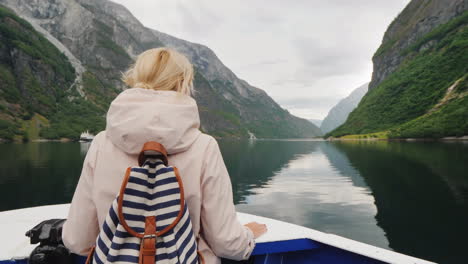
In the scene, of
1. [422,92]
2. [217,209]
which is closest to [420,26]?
[422,92]

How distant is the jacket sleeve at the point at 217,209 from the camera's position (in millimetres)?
2240

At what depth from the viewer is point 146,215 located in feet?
6.38

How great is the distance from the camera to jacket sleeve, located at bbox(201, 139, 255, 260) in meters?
2.24

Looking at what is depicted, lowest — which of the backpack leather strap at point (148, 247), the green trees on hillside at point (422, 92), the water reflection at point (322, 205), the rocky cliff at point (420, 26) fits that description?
the water reflection at point (322, 205)

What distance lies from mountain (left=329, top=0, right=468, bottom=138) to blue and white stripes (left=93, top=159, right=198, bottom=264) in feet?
343

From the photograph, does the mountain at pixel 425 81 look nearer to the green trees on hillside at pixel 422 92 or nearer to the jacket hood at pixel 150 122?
the green trees on hillside at pixel 422 92

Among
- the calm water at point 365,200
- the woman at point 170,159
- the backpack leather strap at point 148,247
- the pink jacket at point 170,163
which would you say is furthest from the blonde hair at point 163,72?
the calm water at point 365,200

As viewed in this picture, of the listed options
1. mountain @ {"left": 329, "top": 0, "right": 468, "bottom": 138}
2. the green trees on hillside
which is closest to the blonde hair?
mountain @ {"left": 329, "top": 0, "right": 468, "bottom": 138}

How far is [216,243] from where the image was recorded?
93.6 inches

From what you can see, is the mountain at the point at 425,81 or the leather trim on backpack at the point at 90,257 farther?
the mountain at the point at 425,81

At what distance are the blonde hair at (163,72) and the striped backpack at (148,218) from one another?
2.35 feet

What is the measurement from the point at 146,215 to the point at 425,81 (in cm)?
17029

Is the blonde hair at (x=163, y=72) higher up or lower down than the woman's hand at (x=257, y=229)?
higher up

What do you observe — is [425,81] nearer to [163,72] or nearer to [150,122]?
[163,72]
